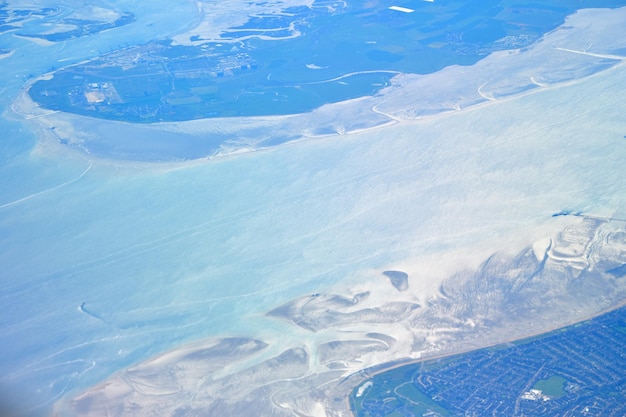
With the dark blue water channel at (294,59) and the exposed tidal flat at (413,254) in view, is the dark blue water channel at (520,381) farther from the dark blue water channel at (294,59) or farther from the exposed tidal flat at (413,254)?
the dark blue water channel at (294,59)

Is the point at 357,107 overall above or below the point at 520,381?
above

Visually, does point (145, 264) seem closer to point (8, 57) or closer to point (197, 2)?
point (8, 57)

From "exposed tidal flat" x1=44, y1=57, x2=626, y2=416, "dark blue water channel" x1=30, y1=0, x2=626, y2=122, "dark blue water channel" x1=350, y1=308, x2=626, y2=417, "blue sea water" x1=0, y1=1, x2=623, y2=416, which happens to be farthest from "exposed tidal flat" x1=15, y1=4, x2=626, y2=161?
"dark blue water channel" x1=350, y1=308, x2=626, y2=417

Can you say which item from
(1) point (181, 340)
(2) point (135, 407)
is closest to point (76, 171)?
(1) point (181, 340)

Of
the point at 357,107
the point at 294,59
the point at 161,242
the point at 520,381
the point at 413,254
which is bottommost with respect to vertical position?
the point at 520,381

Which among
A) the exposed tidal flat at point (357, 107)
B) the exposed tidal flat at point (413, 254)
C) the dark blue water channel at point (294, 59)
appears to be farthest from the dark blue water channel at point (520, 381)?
the dark blue water channel at point (294, 59)

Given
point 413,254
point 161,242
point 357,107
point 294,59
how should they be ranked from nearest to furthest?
point 413,254 → point 161,242 → point 357,107 → point 294,59

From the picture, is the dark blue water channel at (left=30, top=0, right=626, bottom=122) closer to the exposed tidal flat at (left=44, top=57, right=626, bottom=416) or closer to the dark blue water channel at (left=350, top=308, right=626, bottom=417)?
the exposed tidal flat at (left=44, top=57, right=626, bottom=416)

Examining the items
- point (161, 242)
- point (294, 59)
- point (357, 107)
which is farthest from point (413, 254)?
point (294, 59)

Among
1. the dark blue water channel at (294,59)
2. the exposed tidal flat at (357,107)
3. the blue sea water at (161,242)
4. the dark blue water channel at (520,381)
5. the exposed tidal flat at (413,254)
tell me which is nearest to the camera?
the dark blue water channel at (520,381)

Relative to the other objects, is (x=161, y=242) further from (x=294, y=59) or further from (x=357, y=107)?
(x=294, y=59)
